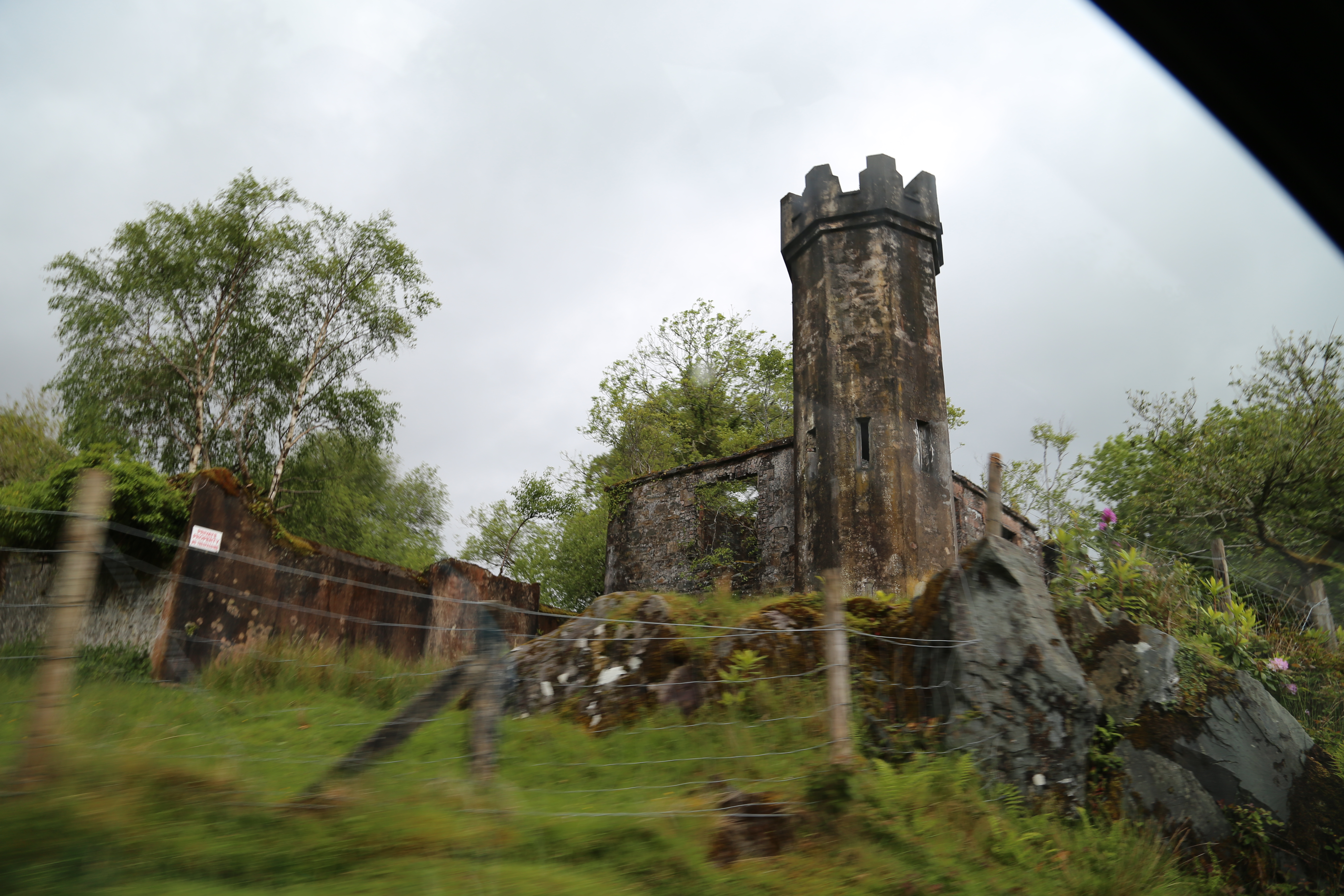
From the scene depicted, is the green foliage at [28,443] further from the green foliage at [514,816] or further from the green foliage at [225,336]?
the green foliage at [514,816]

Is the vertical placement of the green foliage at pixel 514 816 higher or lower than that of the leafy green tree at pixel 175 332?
lower

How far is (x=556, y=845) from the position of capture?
13.2 ft

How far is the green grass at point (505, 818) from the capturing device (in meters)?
3.15

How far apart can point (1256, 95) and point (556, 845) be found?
4.20m

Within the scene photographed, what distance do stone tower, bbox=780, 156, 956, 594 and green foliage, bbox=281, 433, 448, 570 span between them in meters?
10.5

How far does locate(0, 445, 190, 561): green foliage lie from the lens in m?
8.77

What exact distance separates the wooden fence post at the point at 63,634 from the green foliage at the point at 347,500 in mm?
14427

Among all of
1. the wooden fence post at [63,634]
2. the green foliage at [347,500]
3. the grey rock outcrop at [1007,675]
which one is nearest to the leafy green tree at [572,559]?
the green foliage at [347,500]

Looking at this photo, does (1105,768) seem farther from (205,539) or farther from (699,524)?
(699,524)

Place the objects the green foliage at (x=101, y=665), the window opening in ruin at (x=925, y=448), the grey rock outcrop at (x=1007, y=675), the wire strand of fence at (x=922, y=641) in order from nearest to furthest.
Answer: the grey rock outcrop at (x=1007, y=675), the wire strand of fence at (x=922, y=641), the green foliage at (x=101, y=665), the window opening in ruin at (x=925, y=448)

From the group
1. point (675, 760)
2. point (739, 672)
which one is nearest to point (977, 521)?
point (739, 672)

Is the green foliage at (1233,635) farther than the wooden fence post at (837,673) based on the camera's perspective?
Yes

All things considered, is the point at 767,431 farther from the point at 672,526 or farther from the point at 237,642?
the point at 237,642

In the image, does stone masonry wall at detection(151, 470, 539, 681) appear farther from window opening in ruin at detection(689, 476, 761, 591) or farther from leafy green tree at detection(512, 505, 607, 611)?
leafy green tree at detection(512, 505, 607, 611)
